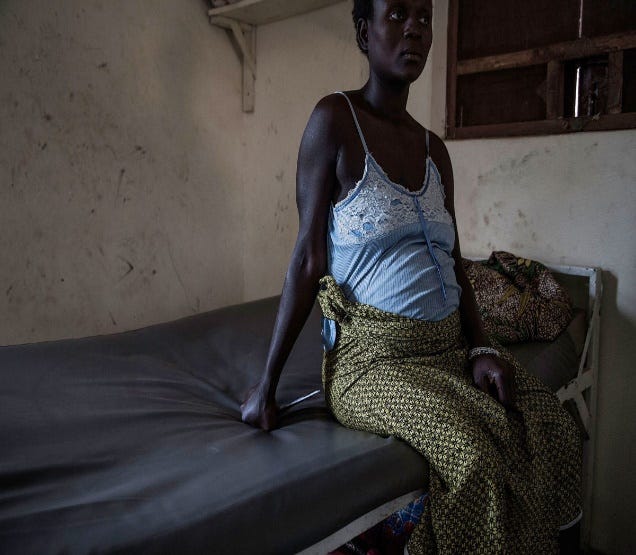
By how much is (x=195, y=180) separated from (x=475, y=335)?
1857 mm

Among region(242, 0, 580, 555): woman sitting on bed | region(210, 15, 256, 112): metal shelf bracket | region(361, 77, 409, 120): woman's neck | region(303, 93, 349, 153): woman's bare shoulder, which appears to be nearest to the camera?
region(242, 0, 580, 555): woman sitting on bed

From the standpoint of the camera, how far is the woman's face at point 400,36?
49.8 inches

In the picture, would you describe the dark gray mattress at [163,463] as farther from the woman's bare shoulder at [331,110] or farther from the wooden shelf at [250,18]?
the wooden shelf at [250,18]

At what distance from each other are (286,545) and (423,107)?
74.0 inches

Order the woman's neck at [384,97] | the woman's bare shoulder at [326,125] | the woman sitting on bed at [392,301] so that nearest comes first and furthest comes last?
the woman sitting on bed at [392,301], the woman's bare shoulder at [326,125], the woman's neck at [384,97]

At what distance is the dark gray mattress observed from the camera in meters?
0.85

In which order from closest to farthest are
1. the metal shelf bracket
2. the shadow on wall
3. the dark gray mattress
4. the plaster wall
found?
the dark gray mattress, the shadow on wall, the plaster wall, the metal shelf bracket

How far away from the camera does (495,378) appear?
4.09ft

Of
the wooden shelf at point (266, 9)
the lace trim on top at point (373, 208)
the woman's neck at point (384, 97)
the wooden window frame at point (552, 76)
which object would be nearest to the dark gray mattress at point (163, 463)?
the lace trim on top at point (373, 208)

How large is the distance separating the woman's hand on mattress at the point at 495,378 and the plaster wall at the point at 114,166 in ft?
5.87

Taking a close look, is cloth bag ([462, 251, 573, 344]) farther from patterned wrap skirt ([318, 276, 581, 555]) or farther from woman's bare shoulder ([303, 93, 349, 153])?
woman's bare shoulder ([303, 93, 349, 153])

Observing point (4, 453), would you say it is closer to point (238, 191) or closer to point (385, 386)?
point (385, 386)

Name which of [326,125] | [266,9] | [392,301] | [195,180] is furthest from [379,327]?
[266,9]

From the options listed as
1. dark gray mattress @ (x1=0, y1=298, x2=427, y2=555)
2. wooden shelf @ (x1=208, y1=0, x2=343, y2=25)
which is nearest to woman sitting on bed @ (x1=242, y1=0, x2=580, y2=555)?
dark gray mattress @ (x1=0, y1=298, x2=427, y2=555)
